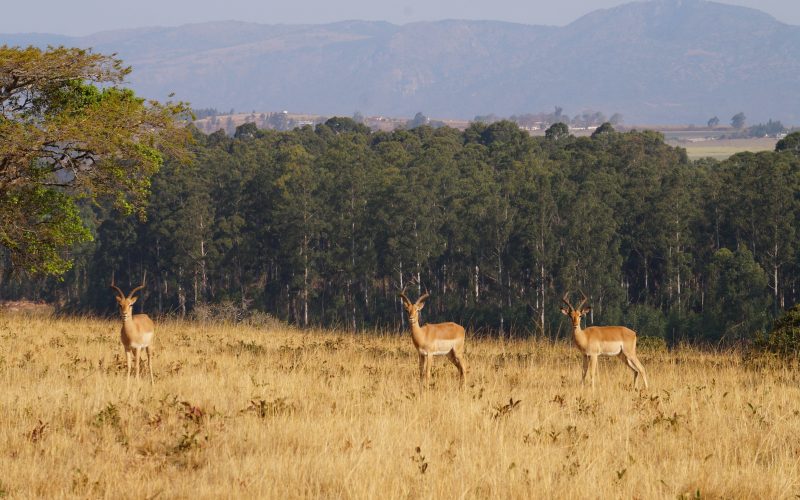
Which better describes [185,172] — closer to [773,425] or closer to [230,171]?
[230,171]

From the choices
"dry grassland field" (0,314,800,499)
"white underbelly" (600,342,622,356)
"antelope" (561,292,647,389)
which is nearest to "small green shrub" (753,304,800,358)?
"dry grassland field" (0,314,800,499)

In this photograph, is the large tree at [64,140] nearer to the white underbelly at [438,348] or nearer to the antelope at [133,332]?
the antelope at [133,332]

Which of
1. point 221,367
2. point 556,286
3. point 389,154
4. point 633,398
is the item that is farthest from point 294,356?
point 389,154

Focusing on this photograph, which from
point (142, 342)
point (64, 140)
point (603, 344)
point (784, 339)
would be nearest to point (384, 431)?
point (142, 342)

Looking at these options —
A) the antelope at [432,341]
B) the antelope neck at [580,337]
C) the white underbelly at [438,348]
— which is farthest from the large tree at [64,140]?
the antelope neck at [580,337]

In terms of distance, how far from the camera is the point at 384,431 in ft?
39.9

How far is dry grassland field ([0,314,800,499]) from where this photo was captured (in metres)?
10.1

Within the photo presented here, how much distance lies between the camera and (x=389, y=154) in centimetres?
9362

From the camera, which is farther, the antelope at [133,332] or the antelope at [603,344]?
the antelope at [603,344]

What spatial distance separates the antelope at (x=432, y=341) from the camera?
56.7 feet

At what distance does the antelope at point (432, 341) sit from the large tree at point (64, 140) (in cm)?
855

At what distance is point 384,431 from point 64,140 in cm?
1281

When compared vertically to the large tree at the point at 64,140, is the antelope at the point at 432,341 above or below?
below

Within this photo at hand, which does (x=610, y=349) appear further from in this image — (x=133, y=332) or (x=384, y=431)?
(x=133, y=332)
